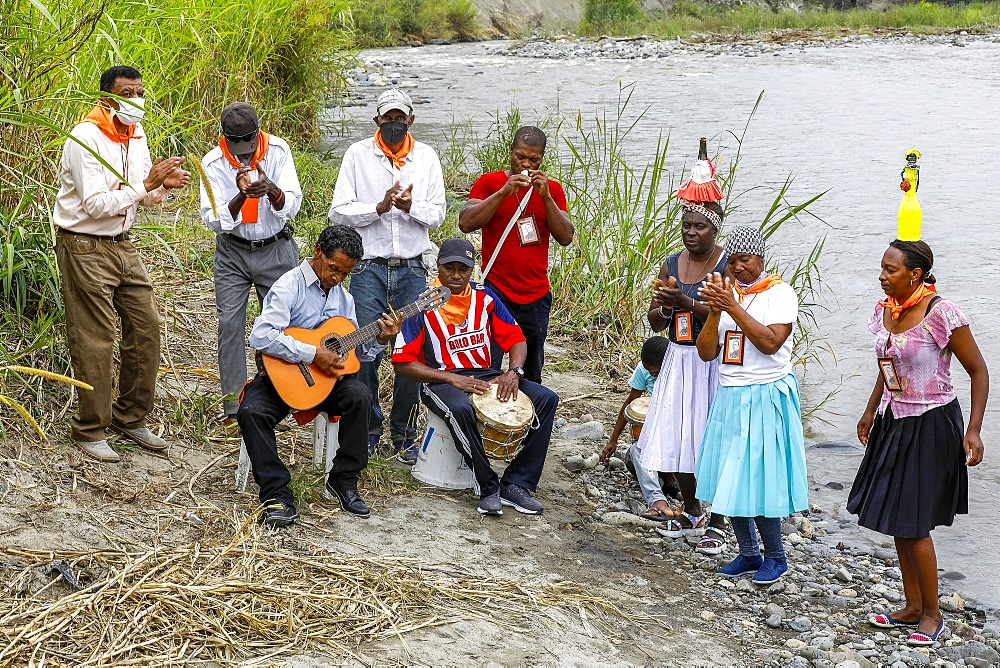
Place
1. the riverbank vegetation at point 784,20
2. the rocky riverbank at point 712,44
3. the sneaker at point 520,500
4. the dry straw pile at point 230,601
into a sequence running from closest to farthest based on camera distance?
the dry straw pile at point 230,601 < the sneaker at point 520,500 < the rocky riverbank at point 712,44 < the riverbank vegetation at point 784,20

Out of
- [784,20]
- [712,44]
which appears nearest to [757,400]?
[712,44]

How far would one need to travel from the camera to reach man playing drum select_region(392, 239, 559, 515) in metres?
6.01

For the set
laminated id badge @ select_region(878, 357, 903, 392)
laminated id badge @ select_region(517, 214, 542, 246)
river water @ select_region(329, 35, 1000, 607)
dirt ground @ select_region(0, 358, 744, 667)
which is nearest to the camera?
dirt ground @ select_region(0, 358, 744, 667)

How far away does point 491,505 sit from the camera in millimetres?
6004

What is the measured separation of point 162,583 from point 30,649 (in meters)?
0.60

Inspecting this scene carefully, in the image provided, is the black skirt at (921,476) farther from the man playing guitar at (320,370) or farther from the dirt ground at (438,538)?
the man playing guitar at (320,370)

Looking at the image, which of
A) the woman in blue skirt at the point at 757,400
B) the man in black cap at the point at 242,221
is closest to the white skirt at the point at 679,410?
the woman in blue skirt at the point at 757,400

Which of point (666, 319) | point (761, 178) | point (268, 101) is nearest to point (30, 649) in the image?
point (666, 319)

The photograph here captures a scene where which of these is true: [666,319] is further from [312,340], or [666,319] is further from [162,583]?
[162,583]

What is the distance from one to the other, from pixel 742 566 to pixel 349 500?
2.02 meters

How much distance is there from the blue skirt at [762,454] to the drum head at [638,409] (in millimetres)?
957

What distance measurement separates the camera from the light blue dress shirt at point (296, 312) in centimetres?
563

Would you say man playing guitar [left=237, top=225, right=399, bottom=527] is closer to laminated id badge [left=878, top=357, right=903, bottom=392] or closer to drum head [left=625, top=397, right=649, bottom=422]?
drum head [left=625, top=397, right=649, bottom=422]

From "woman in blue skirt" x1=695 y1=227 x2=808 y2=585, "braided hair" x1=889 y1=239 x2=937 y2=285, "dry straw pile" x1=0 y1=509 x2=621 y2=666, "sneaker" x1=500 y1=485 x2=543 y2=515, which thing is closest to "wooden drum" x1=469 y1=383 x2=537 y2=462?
"sneaker" x1=500 y1=485 x2=543 y2=515
